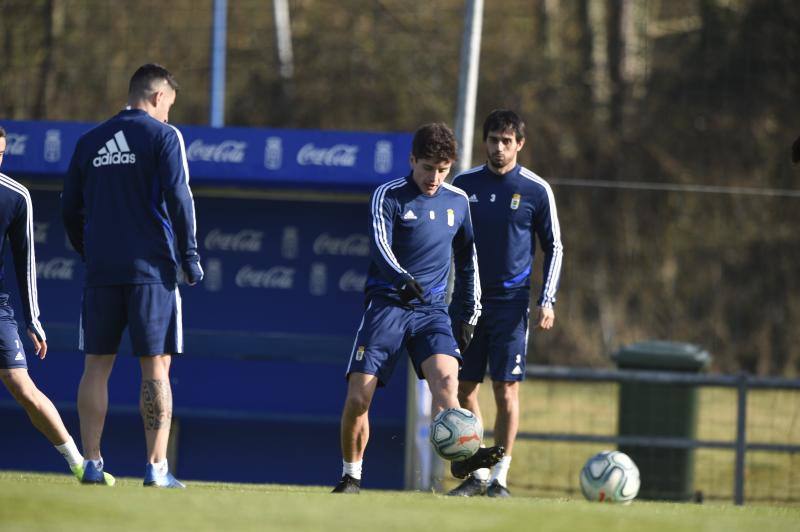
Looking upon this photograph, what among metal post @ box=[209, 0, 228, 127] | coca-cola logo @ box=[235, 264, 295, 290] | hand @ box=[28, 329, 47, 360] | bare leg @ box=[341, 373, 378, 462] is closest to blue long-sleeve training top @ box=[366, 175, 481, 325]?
bare leg @ box=[341, 373, 378, 462]

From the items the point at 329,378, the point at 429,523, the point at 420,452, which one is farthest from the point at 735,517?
the point at 329,378

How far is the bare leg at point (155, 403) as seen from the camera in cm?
699

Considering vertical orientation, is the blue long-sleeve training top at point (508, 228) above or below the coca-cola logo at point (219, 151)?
below

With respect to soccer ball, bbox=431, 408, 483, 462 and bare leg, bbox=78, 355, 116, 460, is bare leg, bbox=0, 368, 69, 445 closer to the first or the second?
bare leg, bbox=78, 355, 116, 460

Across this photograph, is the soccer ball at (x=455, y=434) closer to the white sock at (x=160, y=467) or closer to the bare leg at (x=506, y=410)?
the bare leg at (x=506, y=410)

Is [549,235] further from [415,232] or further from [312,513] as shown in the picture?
[312,513]

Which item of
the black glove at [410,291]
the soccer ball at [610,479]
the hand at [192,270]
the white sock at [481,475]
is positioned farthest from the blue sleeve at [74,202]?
the soccer ball at [610,479]

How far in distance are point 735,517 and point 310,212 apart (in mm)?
5185

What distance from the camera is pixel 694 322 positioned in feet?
45.5

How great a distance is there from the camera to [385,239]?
716 centimetres

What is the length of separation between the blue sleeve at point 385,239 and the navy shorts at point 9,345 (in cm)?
190

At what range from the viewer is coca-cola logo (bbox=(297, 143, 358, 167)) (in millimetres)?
9852

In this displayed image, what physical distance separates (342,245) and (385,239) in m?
3.65

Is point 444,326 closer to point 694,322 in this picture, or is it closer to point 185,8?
point 694,322
